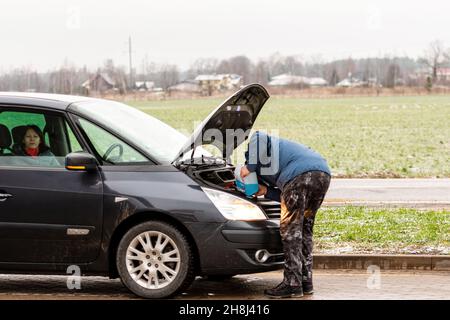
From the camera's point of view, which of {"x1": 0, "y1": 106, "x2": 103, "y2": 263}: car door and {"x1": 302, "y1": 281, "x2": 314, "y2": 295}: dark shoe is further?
{"x1": 302, "y1": 281, "x2": 314, "y2": 295}: dark shoe

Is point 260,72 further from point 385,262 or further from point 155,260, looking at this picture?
point 155,260

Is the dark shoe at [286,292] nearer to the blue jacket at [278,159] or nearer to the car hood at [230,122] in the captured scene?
the blue jacket at [278,159]

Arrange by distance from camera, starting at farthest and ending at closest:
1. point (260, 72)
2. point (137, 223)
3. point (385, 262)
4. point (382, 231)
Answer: point (260, 72) < point (382, 231) < point (385, 262) < point (137, 223)

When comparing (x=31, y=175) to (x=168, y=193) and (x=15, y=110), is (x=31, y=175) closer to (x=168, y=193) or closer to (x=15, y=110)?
(x=15, y=110)

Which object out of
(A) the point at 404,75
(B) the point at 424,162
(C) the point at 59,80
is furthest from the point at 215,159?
(A) the point at 404,75

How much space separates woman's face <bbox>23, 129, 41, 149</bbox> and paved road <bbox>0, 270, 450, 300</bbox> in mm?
1272

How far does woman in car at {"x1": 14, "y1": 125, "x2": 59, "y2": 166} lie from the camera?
24.9 ft

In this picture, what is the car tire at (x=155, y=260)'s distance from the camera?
282 inches

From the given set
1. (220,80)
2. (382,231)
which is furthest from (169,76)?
(382,231)

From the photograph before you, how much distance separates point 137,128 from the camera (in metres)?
8.02

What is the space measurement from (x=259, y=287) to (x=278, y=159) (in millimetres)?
1385

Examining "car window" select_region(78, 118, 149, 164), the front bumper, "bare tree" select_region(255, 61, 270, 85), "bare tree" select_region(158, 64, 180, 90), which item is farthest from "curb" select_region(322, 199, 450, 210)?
"bare tree" select_region(255, 61, 270, 85)

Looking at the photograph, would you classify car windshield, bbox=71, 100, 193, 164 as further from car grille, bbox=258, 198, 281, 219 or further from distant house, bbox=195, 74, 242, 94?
distant house, bbox=195, 74, 242, 94

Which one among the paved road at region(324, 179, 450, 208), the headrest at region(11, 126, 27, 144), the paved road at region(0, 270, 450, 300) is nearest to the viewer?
the paved road at region(0, 270, 450, 300)
